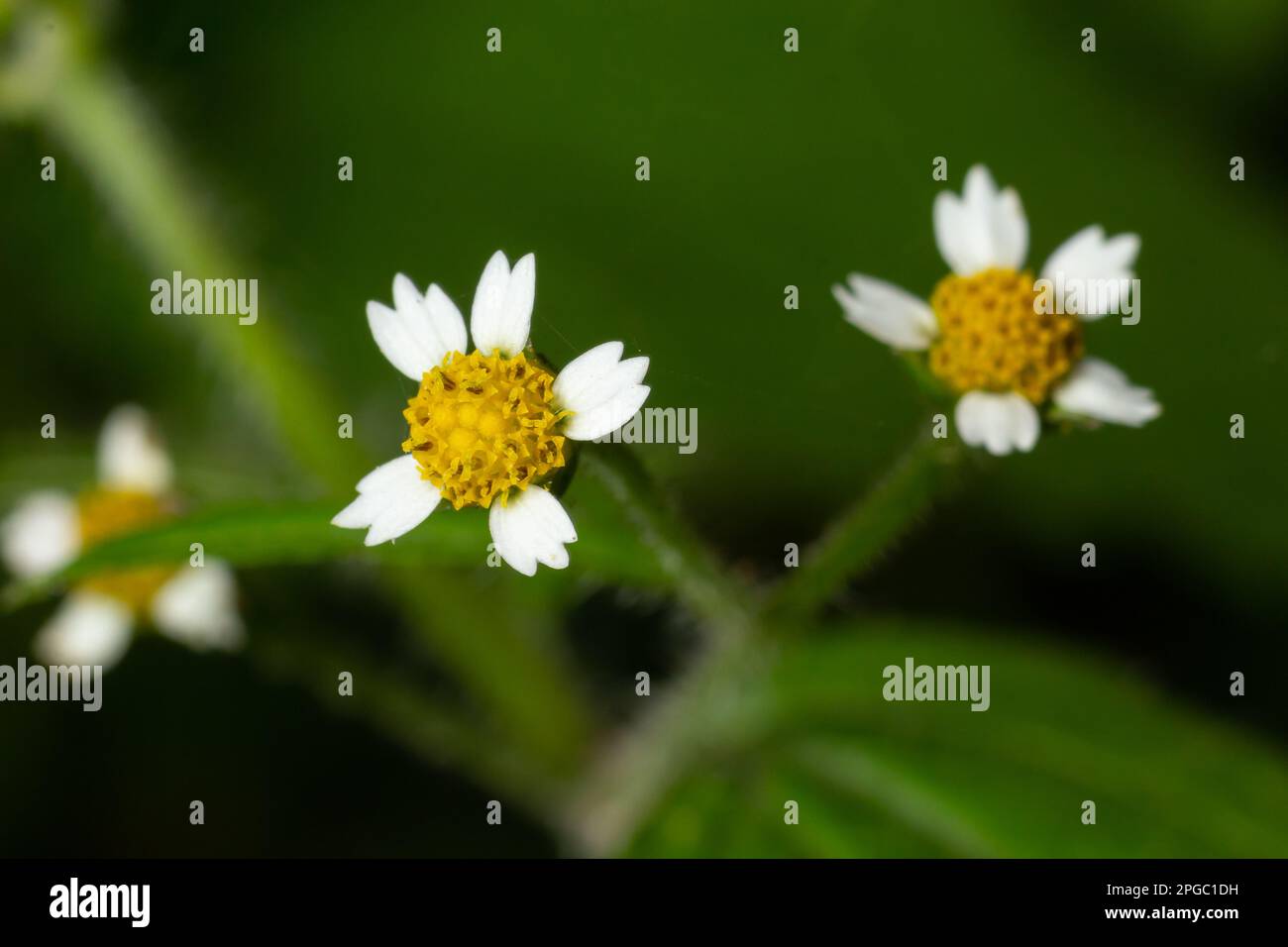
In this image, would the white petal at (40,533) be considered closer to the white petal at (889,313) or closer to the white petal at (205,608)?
the white petal at (205,608)

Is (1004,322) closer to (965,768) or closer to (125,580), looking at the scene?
(965,768)

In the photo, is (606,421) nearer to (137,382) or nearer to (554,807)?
(554,807)

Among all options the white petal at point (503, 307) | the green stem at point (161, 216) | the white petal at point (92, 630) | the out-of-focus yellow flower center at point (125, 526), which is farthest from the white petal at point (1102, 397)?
the white petal at point (92, 630)

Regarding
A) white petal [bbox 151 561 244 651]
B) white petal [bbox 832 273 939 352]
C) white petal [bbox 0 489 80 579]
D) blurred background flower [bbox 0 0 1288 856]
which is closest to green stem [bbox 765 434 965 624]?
blurred background flower [bbox 0 0 1288 856]

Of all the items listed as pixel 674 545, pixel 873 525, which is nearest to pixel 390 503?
pixel 674 545

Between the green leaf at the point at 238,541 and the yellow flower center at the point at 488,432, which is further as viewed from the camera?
the green leaf at the point at 238,541
